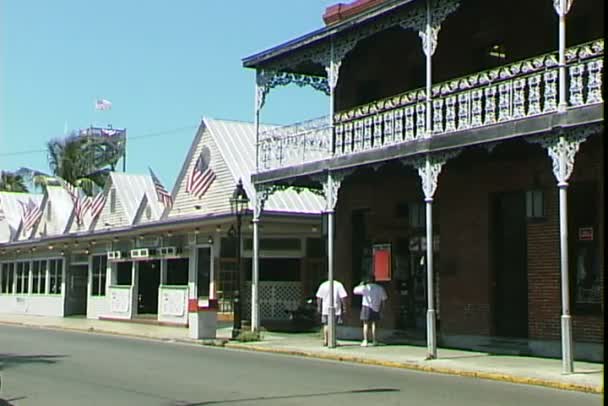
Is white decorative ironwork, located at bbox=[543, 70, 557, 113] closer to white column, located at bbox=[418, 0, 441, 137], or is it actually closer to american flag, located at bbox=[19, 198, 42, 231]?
white column, located at bbox=[418, 0, 441, 137]

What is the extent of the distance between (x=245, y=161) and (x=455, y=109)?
13.2 m

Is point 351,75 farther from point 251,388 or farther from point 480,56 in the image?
point 251,388

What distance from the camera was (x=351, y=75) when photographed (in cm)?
2477

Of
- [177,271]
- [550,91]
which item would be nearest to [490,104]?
[550,91]

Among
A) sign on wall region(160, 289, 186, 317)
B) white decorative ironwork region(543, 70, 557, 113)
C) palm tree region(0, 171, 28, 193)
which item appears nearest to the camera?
white decorative ironwork region(543, 70, 557, 113)

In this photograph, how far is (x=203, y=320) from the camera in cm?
2478

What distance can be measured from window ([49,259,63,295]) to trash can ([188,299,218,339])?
19166 millimetres

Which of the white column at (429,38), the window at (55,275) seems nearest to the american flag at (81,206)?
the window at (55,275)

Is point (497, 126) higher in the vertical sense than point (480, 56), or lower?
lower

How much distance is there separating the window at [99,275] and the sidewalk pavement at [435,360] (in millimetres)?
10458

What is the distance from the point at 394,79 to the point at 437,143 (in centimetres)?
535

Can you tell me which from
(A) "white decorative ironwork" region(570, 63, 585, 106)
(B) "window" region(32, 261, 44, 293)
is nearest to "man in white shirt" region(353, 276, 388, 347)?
(A) "white decorative ironwork" region(570, 63, 585, 106)

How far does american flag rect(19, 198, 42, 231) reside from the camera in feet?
152

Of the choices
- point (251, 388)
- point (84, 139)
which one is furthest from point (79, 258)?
point (251, 388)
